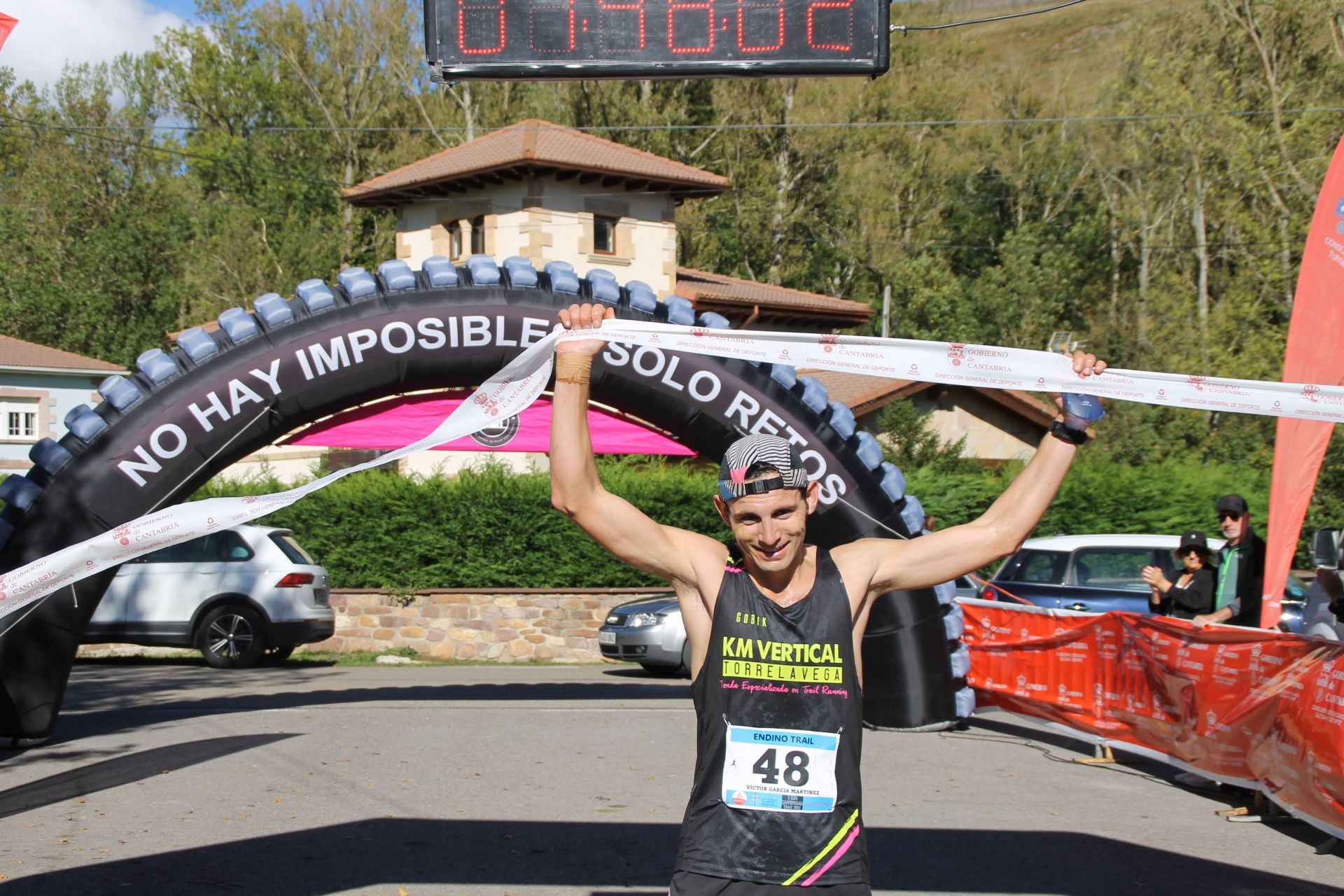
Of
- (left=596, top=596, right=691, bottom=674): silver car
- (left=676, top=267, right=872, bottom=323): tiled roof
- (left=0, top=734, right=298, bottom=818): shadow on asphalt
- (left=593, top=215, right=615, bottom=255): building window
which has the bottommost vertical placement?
(left=596, top=596, right=691, bottom=674): silver car

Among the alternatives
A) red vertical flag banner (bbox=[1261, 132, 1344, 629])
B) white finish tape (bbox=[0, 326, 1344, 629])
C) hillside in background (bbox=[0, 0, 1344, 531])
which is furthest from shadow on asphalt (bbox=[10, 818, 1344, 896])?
hillside in background (bbox=[0, 0, 1344, 531])

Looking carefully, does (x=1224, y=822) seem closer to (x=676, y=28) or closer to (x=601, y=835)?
(x=601, y=835)

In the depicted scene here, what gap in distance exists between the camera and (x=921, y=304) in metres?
48.2

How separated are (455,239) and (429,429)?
22932 mm

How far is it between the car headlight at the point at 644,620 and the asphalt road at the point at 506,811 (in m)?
3.25

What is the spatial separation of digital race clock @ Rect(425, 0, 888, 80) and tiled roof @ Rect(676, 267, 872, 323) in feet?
86.8

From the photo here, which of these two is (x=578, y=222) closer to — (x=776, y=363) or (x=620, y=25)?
(x=620, y=25)

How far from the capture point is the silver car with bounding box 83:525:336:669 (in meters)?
16.3

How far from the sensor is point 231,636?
16594 millimetres

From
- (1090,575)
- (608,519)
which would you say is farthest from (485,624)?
(608,519)

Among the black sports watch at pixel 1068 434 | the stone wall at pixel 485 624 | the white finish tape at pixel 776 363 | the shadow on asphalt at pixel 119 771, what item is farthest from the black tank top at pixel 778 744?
the stone wall at pixel 485 624

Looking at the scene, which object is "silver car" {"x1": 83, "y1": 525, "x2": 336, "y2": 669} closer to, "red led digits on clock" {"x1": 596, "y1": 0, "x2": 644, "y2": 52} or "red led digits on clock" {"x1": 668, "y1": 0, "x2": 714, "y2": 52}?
"red led digits on clock" {"x1": 596, "y1": 0, "x2": 644, "y2": 52}

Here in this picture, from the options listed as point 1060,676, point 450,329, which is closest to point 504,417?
point 450,329

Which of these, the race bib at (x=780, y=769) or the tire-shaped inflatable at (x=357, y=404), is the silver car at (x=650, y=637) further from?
the race bib at (x=780, y=769)
